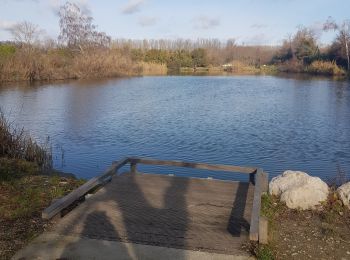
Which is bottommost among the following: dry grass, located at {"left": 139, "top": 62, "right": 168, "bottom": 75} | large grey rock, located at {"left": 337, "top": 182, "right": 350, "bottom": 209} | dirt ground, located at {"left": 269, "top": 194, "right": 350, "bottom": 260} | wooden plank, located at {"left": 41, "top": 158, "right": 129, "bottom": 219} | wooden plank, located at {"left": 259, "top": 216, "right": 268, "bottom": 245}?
dirt ground, located at {"left": 269, "top": 194, "right": 350, "bottom": 260}

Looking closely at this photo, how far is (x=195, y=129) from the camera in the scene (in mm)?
14695

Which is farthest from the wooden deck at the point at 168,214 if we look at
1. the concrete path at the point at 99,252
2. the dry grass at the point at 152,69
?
the dry grass at the point at 152,69

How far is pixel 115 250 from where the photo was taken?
13.8 feet

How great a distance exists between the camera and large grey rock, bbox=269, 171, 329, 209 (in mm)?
5629

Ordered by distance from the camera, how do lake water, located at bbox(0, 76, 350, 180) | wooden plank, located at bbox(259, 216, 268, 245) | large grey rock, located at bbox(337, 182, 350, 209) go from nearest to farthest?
wooden plank, located at bbox(259, 216, 268, 245) < large grey rock, located at bbox(337, 182, 350, 209) < lake water, located at bbox(0, 76, 350, 180)

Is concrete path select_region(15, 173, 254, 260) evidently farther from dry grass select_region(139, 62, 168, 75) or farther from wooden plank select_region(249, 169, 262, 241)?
dry grass select_region(139, 62, 168, 75)

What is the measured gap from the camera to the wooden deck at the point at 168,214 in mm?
4508

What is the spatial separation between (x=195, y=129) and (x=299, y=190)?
29.8 feet

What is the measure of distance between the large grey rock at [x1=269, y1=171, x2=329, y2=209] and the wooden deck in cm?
45

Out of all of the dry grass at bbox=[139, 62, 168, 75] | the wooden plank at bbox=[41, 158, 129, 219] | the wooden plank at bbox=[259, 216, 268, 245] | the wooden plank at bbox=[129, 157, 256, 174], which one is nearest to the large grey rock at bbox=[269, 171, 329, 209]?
the wooden plank at bbox=[129, 157, 256, 174]

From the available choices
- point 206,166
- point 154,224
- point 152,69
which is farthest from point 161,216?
point 152,69

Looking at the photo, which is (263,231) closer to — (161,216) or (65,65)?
(161,216)

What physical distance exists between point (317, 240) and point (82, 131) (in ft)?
36.2

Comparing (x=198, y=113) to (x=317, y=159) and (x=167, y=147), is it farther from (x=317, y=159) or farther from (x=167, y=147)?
(x=317, y=159)
